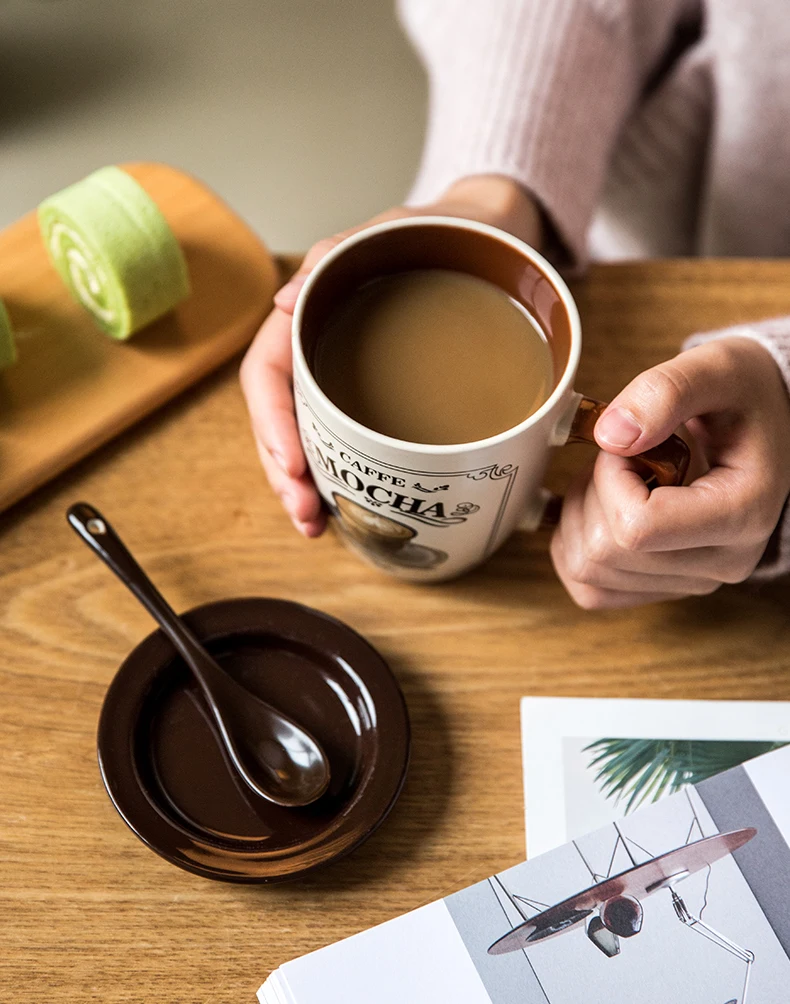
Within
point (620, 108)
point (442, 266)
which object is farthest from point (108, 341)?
point (620, 108)

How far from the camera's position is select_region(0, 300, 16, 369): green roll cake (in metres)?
0.63

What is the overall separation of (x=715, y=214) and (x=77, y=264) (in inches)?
23.6

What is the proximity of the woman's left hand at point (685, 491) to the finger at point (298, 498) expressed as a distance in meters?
0.15

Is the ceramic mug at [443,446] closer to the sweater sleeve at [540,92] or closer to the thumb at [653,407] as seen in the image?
the thumb at [653,407]

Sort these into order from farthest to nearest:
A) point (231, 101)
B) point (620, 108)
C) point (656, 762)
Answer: point (231, 101) < point (620, 108) < point (656, 762)

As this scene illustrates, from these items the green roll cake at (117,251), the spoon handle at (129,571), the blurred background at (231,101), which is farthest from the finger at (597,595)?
the blurred background at (231,101)

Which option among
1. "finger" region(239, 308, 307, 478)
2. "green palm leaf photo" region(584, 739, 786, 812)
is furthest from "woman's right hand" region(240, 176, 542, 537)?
"green palm leaf photo" region(584, 739, 786, 812)

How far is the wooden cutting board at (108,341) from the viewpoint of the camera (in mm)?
638

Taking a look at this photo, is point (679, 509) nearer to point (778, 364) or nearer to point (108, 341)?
point (778, 364)

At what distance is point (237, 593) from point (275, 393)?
13 centimetres

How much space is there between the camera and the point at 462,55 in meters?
0.78

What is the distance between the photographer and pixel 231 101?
183 centimetres

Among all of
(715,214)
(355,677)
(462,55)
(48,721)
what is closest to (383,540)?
A: (355,677)

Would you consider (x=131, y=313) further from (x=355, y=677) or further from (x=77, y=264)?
(x=355, y=677)
